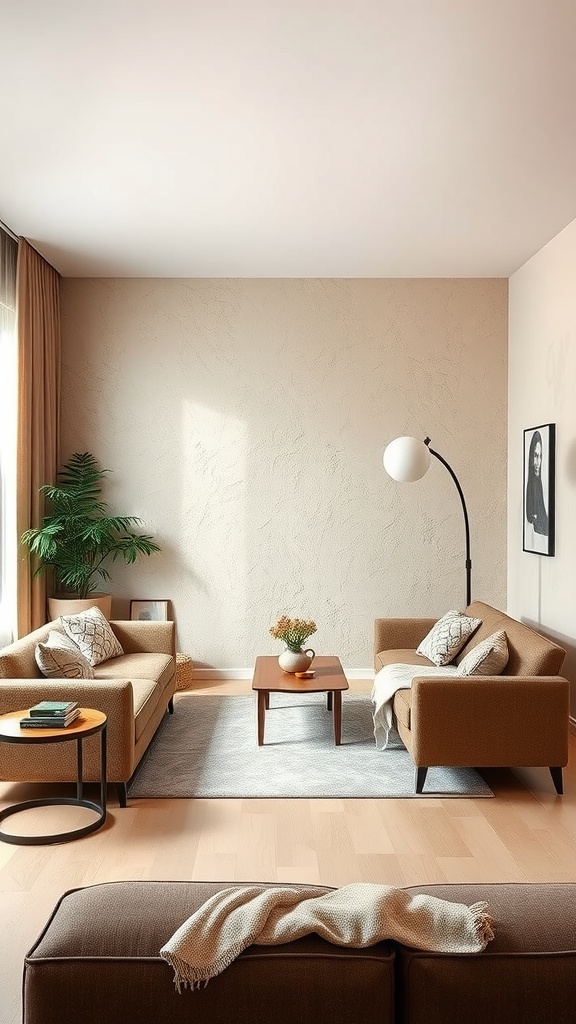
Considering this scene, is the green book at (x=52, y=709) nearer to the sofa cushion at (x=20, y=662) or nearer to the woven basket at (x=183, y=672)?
the sofa cushion at (x=20, y=662)

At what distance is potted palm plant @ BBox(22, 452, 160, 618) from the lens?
6.05 metres

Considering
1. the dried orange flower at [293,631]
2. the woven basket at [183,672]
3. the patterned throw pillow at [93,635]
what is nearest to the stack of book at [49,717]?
the patterned throw pillow at [93,635]

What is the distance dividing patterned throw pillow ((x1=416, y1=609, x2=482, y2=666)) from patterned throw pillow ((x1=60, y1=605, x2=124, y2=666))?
6.19ft

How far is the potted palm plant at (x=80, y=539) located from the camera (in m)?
6.05

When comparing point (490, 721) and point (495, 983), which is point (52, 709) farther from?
point (495, 983)

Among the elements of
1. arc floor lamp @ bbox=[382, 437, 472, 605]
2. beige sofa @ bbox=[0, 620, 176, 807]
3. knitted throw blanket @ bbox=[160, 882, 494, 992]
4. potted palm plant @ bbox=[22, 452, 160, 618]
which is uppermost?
arc floor lamp @ bbox=[382, 437, 472, 605]

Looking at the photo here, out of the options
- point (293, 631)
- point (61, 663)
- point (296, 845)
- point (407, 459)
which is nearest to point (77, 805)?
point (61, 663)

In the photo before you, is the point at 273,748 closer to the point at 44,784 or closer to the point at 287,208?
the point at 44,784

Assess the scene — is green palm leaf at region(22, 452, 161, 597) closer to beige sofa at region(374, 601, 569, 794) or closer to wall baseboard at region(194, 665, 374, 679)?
wall baseboard at region(194, 665, 374, 679)

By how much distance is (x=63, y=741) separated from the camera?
3623 millimetres

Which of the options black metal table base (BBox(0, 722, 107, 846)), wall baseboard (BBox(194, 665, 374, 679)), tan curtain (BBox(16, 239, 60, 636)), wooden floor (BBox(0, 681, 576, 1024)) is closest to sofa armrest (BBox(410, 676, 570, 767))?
wooden floor (BBox(0, 681, 576, 1024))

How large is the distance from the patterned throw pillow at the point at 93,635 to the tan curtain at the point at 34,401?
2.04ft

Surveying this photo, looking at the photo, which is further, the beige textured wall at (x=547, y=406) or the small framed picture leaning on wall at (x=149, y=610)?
the small framed picture leaning on wall at (x=149, y=610)

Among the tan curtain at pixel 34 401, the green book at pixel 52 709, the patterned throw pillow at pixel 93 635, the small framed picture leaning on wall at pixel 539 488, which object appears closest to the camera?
the green book at pixel 52 709
